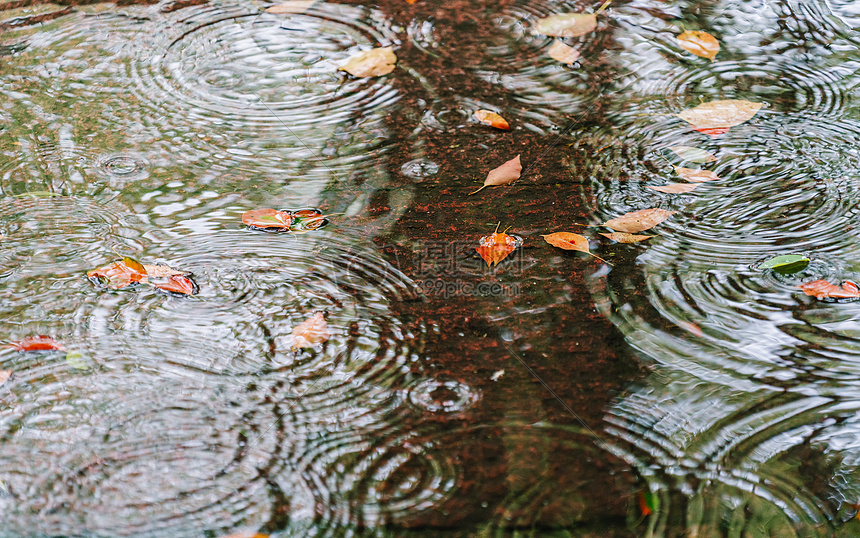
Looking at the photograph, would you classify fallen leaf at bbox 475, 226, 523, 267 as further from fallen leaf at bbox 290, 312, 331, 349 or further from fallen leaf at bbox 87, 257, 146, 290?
fallen leaf at bbox 87, 257, 146, 290

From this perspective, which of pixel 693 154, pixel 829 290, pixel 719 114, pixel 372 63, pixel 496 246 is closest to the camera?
pixel 829 290

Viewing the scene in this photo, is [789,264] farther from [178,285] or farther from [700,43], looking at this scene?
[178,285]

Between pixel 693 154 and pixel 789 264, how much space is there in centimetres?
58

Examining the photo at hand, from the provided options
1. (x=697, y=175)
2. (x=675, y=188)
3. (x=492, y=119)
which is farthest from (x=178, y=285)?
(x=697, y=175)

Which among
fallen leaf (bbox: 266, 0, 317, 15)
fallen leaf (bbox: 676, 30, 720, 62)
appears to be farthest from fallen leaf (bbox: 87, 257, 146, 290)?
fallen leaf (bbox: 676, 30, 720, 62)

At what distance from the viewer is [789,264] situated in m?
1.80

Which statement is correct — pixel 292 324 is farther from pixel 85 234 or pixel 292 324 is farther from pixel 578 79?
pixel 578 79

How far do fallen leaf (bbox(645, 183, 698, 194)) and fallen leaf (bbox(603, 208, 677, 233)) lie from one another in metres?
0.10

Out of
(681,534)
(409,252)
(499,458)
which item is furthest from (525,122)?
(681,534)

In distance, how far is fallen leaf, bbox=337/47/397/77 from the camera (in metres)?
2.67

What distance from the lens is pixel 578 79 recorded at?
103 inches

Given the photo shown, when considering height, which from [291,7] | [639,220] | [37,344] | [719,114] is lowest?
[37,344]

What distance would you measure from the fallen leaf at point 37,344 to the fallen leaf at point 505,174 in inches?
49.5

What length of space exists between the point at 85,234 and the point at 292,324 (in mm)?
778
